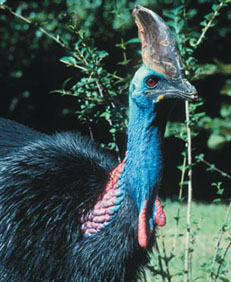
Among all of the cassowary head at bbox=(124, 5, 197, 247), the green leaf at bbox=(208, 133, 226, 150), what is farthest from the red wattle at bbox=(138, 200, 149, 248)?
the green leaf at bbox=(208, 133, 226, 150)

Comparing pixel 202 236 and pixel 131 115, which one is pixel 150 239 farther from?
pixel 202 236

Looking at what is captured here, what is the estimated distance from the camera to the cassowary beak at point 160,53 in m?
2.89

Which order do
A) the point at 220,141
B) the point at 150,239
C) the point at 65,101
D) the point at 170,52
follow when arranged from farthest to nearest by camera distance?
the point at 65,101 → the point at 150,239 → the point at 170,52 → the point at 220,141

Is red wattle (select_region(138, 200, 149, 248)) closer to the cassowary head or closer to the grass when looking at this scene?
the cassowary head

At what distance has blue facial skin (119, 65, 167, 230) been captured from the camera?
2953mm

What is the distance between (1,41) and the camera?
8.16 metres

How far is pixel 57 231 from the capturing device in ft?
9.93

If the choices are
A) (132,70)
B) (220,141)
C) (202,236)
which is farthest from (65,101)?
(220,141)

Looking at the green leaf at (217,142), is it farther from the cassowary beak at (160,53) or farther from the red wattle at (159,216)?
the red wattle at (159,216)

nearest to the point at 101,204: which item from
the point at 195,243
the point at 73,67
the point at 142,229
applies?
the point at 142,229

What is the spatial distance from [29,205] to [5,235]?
6.0 inches

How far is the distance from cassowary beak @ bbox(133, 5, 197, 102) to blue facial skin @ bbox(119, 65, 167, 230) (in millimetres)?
40

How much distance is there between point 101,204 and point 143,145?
0.97ft

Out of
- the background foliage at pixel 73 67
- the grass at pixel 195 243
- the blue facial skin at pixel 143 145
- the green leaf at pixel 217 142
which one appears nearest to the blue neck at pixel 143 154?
the blue facial skin at pixel 143 145
